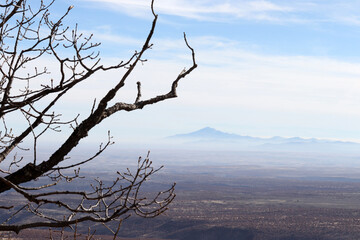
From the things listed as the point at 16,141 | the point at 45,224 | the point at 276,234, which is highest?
the point at 16,141

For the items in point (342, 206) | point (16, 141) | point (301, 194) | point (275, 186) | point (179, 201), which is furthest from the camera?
point (275, 186)

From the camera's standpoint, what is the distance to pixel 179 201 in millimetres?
97562

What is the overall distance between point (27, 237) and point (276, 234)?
1089 inches

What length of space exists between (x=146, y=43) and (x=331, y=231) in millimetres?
65867

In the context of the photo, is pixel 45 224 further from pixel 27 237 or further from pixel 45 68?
pixel 27 237

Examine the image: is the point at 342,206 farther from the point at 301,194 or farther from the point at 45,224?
the point at 45,224

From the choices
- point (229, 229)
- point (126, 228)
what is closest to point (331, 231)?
point (229, 229)

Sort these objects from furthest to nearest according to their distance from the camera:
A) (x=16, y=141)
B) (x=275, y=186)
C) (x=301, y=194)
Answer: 1. (x=275, y=186)
2. (x=301, y=194)
3. (x=16, y=141)

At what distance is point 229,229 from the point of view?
220 feet

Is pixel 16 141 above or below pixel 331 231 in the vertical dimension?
above

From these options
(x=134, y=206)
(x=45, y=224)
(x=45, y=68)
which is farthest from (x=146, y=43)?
(x=45, y=68)

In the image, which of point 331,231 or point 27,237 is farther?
point 331,231

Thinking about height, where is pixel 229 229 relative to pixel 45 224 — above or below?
below

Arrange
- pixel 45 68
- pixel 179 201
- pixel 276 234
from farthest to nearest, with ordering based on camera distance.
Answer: pixel 179 201 → pixel 276 234 → pixel 45 68
